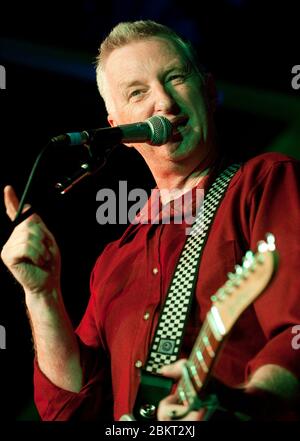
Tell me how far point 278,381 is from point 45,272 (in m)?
0.82

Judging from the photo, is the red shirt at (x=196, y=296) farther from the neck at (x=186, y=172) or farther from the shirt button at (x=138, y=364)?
the neck at (x=186, y=172)

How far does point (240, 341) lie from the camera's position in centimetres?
162

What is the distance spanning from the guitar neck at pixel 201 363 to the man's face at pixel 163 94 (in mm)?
936

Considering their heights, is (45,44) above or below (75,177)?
above

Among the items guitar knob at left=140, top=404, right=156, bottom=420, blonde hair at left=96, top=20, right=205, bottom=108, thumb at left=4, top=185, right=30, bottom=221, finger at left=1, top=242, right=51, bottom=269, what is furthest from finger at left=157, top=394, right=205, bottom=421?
blonde hair at left=96, top=20, right=205, bottom=108

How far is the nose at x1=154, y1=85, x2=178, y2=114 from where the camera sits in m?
2.09

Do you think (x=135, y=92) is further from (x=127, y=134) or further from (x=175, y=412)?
(x=175, y=412)

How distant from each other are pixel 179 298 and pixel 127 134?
1.61 feet

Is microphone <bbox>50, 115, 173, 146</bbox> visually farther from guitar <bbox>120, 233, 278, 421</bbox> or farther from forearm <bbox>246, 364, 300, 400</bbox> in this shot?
forearm <bbox>246, 364, 300, 400</bbox>

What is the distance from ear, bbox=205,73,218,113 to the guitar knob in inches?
46.0

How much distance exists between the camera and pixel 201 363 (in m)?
1.30

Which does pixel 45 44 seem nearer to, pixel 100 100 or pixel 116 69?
pixel 100 100

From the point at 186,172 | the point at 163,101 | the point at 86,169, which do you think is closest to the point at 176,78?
the point at 163,101

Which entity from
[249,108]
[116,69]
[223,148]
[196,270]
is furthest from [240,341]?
[249,108]
